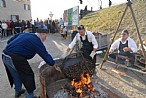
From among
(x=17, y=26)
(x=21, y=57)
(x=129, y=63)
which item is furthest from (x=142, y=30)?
(x=17, y=26)

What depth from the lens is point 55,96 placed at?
3.48 m

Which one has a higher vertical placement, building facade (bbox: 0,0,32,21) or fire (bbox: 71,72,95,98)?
building facade (bbox: 0,0,32,21)

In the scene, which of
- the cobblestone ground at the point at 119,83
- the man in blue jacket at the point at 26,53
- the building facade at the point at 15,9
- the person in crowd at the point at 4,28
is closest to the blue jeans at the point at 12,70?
the man in blue jacket at the point at 26,53

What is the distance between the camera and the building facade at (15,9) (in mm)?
25594

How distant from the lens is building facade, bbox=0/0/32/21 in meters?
25.6

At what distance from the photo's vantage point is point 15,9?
2855cm

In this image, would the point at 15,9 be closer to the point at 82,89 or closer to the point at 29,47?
the point at 29,47

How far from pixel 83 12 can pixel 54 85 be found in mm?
23402

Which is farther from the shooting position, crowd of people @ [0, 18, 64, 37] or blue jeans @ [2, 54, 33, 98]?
crowd of people @ [0, 18, 64, 37]

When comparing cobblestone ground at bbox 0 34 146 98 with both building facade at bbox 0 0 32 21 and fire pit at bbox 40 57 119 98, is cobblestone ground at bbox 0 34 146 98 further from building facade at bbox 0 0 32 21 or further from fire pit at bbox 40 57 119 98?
building facade at bbox 0 0 32 21

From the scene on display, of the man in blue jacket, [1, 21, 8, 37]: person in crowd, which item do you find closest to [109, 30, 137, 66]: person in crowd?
the man in blue jacket

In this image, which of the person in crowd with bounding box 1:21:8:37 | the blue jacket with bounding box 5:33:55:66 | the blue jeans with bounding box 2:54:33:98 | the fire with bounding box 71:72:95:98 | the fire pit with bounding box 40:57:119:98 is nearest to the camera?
the blue jacket with bounding box 5:33:55:66

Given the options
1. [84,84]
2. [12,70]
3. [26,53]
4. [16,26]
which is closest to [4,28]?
[16,26]

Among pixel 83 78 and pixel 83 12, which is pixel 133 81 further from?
pixel 83 12
